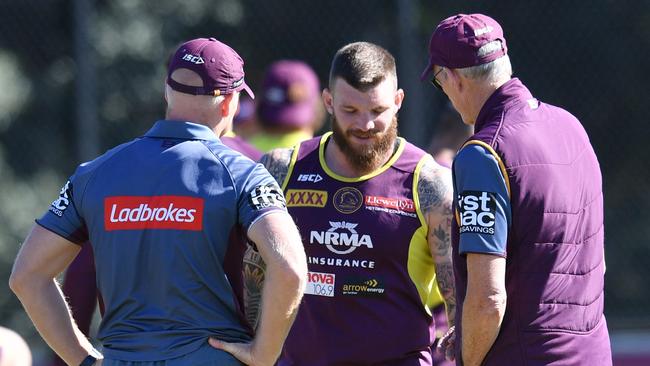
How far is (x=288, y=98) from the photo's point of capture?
19.8 feet

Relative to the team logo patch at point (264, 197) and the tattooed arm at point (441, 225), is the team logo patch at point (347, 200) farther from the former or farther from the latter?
the team logo patch at point (264, 197)

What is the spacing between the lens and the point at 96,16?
8.31 meters

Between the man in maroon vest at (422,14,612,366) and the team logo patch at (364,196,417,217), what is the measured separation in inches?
21.3

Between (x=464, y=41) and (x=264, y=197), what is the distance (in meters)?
0.86

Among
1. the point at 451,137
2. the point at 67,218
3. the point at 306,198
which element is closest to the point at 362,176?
the point at 306,198

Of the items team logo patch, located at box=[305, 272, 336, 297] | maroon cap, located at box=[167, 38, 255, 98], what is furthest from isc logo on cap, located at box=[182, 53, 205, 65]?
team logo patch, located at box=[305, 272, 336, 297]

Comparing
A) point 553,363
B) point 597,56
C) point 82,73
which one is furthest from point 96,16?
point 553,363

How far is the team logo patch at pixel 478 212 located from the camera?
349 centimetres

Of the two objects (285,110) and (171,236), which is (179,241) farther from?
(285,110)

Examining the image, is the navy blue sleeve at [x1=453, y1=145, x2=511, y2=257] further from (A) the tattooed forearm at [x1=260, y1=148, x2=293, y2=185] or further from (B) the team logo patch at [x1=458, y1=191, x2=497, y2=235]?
(A) the tattooed forearm at [x1=260, y1=148, x2=293, y2=185]

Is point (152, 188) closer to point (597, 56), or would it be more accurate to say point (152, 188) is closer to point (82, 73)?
point (82, 73)

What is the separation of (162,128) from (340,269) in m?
0.96

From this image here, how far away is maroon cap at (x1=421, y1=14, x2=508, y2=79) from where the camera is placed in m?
3.71

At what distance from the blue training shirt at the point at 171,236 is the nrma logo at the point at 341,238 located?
71 centimetres
